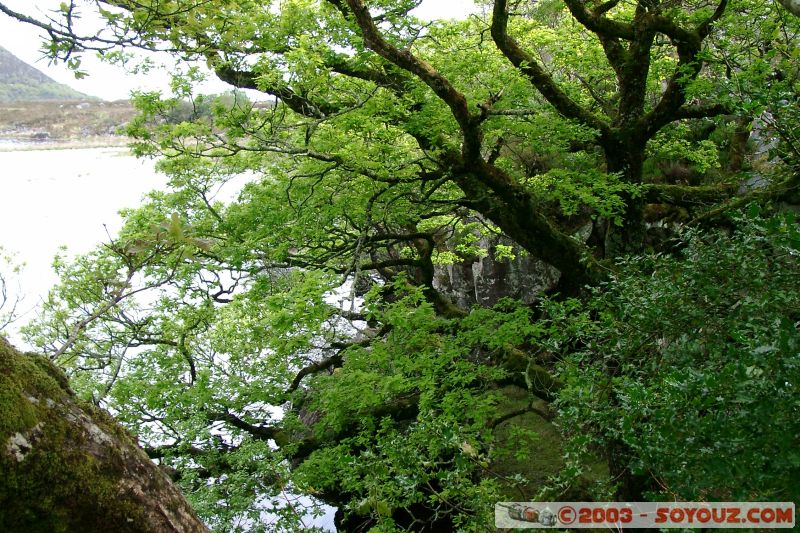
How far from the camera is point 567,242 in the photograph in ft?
26.0

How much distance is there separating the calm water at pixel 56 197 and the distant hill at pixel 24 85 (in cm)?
233

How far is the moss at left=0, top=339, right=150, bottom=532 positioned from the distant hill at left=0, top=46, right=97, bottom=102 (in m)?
25.9

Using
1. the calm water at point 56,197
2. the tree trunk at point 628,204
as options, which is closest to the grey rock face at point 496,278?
the tree trunk at point 628,204

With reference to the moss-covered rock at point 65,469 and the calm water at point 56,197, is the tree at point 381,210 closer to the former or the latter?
the moss-covered rock at point 65,469

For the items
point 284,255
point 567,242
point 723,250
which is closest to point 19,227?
point 284,255

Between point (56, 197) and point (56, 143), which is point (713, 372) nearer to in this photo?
point (56, 143)

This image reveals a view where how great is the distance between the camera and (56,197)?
93.4 feet

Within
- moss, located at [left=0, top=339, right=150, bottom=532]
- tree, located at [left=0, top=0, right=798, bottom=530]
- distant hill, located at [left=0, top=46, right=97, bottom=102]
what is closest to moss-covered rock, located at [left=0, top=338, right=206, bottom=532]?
moss, located at [left=0, top=339, right=150, bottom=532]

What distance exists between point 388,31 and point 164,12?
132 inches

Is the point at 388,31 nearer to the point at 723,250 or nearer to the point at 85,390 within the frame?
the point at 723,250

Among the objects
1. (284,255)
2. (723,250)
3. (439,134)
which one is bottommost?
→ (723,250)

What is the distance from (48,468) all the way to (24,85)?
97.2 feet

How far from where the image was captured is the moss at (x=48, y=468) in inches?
57.2

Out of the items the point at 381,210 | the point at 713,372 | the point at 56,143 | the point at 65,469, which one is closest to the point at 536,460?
the point at 381,210
